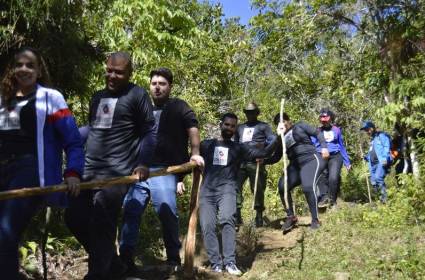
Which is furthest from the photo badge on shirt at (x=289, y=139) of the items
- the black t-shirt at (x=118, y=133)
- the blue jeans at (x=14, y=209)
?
the blue jeans at (x=14, y=209)

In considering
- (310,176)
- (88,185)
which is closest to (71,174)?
(88,185)

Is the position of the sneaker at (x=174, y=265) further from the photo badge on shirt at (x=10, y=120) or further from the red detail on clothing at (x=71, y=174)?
the photo badge on shirt at (x=10, y=120)

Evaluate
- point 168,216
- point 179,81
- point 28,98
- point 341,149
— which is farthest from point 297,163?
point 179,81

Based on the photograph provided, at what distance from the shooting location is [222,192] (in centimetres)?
602

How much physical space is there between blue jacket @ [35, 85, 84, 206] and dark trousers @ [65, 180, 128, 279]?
0.53 meters

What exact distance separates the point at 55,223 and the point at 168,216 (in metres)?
2.28

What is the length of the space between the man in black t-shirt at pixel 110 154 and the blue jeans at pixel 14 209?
0.70m

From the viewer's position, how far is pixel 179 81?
14547mm

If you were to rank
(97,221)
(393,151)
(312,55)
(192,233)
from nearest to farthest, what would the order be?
(97,221), (192,233), (393,151), (312,55)

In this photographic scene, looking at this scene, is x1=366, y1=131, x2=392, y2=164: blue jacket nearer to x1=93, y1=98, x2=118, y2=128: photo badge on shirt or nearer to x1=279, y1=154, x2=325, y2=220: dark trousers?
x1=279, y1=154, x2=325, y2=220: dark trousers

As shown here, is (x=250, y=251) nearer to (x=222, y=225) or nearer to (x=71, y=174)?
(x=222, y=225)

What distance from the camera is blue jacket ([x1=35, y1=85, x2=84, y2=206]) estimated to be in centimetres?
344

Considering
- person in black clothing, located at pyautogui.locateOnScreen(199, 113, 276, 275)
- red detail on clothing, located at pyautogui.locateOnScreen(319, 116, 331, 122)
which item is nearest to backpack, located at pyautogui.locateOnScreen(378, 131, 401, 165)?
red detail on clothing, located at pyautogui.locateOnScreen(319, 116, 331, 122)

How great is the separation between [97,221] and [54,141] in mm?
842
